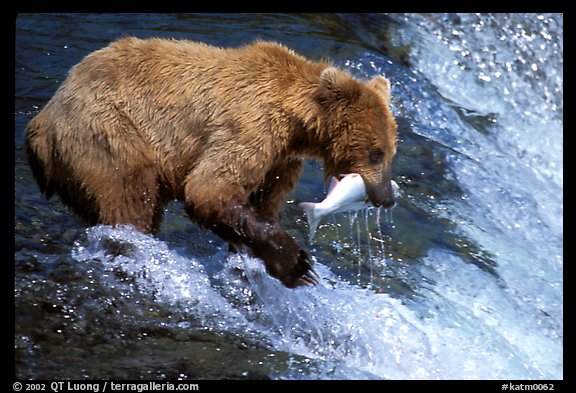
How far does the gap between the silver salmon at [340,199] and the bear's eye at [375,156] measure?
0.14m

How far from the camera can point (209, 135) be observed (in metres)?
6.20

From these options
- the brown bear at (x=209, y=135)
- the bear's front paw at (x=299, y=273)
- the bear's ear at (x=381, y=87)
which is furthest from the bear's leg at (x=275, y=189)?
the bear's ear at (x=381, y=87)

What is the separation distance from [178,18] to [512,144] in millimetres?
4378

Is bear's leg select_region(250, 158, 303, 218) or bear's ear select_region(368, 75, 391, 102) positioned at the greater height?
bear's ear select_region(368, 75, 391, 102)

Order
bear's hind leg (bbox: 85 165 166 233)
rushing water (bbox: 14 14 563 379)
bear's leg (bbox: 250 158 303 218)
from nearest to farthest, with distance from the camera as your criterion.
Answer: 1. rushing water (bbox: 14 14 563 379)
2. bear's hind leg (bbox: 85 165 166 233)
3. bear's leg (bbox: 250 158 303 218)

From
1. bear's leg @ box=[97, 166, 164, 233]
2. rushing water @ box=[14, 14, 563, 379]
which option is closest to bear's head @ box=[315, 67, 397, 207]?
rushing water @ box=[14, 14, 563, 379]

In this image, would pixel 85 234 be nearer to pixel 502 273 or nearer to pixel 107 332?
pixel 107 332

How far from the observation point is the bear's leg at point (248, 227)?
19.6ft

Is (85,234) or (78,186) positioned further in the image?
(85,234)

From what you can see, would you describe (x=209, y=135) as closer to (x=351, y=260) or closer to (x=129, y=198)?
(x=129, y=198)

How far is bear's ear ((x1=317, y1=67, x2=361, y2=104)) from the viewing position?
603 cm

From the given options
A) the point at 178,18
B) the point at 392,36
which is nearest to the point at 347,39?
the point at 392,36

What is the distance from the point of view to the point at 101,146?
6.15 m

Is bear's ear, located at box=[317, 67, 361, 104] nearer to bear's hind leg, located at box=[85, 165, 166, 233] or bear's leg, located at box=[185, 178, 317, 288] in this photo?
bear's leg, located at box=[185, 178, 317, 288]
